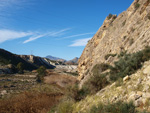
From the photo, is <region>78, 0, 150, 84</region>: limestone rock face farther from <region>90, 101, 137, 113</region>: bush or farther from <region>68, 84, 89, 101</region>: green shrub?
<region>90, 101, 137, 113</region>: bush

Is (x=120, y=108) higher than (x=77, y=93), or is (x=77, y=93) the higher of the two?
(x=77, y=93)

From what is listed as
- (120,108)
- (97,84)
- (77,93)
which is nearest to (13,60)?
(77,93)

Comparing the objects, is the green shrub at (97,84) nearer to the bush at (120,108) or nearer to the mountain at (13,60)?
the bush at (120,108)

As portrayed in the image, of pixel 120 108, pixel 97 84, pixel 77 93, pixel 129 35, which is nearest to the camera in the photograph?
pixel 120 108

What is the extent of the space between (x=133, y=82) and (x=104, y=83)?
270cm

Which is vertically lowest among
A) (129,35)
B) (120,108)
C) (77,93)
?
(120,108)

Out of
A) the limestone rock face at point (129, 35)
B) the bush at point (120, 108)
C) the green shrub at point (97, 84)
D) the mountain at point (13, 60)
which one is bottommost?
the bush at point (120, 108)

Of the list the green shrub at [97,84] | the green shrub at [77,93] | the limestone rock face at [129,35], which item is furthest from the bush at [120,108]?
the limestone rock face at [129,35]

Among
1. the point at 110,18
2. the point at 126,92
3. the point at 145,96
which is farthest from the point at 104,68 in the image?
the point at 110,18

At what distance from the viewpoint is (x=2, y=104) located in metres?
8.75

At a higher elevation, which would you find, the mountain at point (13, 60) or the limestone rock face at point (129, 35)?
the mountain at point (13, 60)

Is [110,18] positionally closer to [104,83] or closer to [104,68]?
[104,68]

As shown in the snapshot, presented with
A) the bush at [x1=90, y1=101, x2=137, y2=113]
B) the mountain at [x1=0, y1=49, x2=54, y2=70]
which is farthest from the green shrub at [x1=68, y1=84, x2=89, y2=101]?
the mountain at [x1=0, y1=49, x2=54, y2=70]

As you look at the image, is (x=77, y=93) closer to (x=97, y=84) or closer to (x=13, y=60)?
(x=97, y=84)
